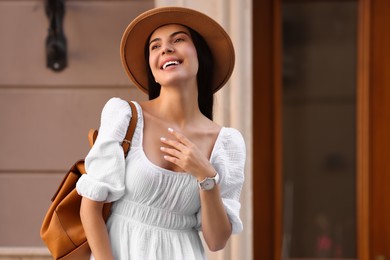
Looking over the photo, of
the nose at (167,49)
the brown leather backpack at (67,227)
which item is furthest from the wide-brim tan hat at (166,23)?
the brown leather backpack at (67,227)

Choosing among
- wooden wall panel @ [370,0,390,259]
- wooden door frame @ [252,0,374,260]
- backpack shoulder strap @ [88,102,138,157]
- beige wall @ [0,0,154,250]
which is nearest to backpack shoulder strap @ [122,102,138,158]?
backpack shoulder strap @ [88,102,138,157]

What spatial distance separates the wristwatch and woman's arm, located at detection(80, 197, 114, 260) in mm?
366

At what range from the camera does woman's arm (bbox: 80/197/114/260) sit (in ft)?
9.21

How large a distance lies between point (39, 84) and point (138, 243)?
2793mm

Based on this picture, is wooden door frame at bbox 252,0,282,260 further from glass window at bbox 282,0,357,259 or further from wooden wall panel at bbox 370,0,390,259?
wooden wall panel at bbox 370,0,390,259

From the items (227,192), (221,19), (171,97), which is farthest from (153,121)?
(221,19)

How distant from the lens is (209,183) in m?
2.79

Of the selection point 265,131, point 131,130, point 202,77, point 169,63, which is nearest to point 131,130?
point 131,130

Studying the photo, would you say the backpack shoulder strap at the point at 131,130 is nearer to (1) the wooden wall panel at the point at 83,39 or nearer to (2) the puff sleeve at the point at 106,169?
(2) the puff sleeve at the point at 106,169

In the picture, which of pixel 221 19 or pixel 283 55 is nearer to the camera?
pixel 221 19

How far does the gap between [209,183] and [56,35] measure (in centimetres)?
283

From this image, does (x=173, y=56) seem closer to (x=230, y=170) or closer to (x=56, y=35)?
(x=230, y=170)

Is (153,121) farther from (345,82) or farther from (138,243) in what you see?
(345,82)

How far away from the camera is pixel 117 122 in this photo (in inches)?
112
